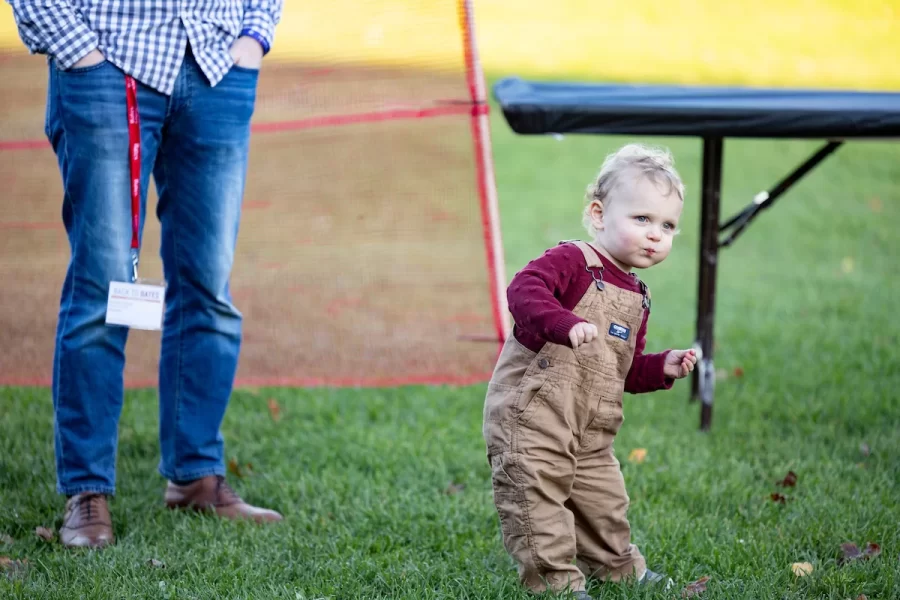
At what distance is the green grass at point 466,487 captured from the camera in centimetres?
279

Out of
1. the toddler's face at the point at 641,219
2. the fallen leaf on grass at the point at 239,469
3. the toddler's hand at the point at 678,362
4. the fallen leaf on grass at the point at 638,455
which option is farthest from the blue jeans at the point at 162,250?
the fallen leaf on grass at the point at 638,455

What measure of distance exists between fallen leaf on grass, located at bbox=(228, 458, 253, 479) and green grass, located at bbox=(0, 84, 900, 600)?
0.04 metres

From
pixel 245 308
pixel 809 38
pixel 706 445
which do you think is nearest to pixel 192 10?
pixel 245 308

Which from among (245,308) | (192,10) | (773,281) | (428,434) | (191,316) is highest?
(192,10)

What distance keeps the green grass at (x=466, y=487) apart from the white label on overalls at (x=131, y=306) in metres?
0.67

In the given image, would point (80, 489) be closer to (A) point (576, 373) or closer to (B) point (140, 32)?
(B) point (140, 32)

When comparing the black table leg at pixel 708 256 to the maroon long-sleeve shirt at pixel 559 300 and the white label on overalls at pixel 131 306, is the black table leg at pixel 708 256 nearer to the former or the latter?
the maroon long-sleeve shirt at pixel 559 300

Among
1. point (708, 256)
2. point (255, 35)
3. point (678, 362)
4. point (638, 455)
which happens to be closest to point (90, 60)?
point (255, 35)

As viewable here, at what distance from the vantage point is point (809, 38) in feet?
54.7

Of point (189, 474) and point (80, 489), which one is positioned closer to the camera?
point (80, 489)

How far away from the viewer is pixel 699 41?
16656 millimetres

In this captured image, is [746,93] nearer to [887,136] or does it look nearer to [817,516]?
[887,136]

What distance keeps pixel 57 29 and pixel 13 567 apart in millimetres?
1542

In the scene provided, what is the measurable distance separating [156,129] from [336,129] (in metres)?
1.34
